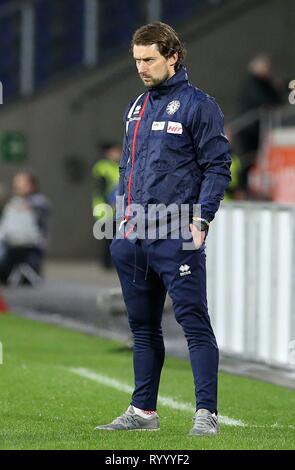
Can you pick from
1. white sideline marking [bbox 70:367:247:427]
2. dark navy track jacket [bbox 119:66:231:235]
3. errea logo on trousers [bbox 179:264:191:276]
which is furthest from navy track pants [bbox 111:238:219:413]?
white sideline marking [bbox 70:367:247:427]

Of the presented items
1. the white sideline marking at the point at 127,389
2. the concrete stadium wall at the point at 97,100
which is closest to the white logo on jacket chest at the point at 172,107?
the white sideline marking at the point at 127,389

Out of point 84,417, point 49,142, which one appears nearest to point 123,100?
point 49,142

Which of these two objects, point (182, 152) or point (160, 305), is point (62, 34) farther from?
point (182, 152)

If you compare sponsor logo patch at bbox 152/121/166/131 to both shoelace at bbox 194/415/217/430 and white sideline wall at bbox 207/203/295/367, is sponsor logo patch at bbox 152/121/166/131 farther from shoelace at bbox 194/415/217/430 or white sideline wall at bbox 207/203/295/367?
white sideline wall at bbox 207/203/295/367

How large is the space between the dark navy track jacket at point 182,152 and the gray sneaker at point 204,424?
3.16 feet

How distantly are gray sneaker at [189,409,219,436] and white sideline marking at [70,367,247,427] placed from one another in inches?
28.9

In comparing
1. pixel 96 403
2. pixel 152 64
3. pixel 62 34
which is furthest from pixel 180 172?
pixel 62 34

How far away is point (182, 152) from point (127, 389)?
2.89m

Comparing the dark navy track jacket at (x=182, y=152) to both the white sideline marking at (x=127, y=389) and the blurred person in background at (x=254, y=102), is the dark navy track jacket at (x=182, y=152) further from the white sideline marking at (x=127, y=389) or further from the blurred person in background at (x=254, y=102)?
the blurred person in background at (x=254, y=102)

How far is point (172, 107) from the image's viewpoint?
7805mm

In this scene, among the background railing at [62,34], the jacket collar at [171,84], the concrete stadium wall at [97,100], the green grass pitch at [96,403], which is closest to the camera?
the green grass pitch at [96,403]

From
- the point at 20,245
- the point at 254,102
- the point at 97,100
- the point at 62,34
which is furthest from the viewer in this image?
the point at 97,100

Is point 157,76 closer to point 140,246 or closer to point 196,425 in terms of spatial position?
point 140,246

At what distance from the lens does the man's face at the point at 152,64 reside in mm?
7754
